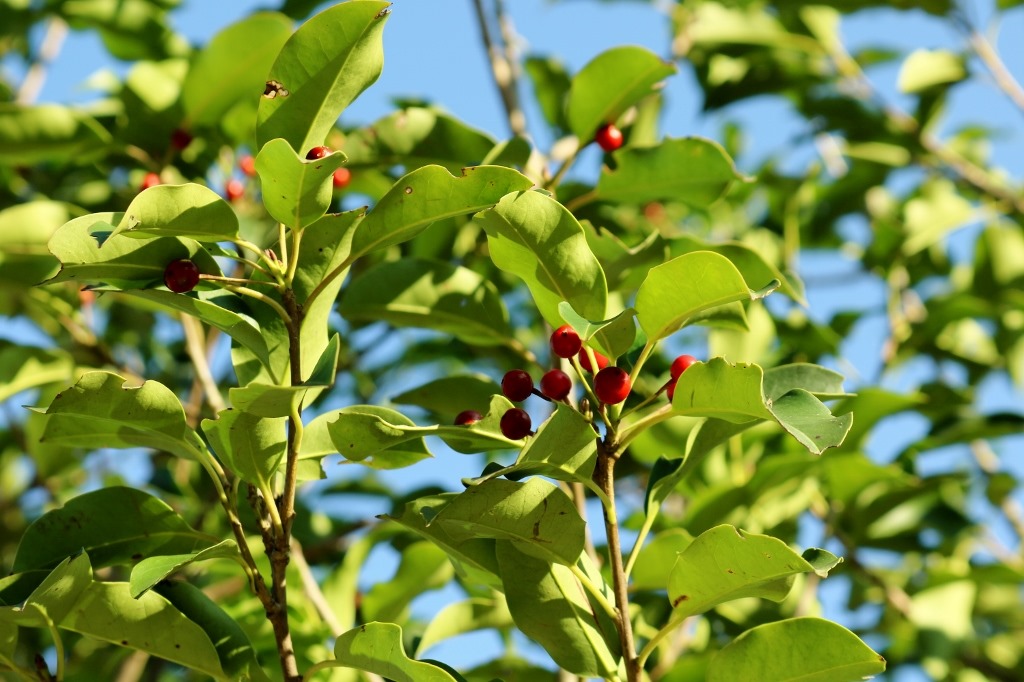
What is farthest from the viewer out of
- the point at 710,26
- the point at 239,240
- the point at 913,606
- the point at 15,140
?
the point at 710,26

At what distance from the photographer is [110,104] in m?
2.85

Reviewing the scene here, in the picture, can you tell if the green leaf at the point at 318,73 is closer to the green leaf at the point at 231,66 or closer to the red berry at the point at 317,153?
the red berry at the point at 317,153

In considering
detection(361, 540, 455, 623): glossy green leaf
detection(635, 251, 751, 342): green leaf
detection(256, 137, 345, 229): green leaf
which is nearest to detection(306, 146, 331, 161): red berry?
detection(256, 137, 345, 229): green leaf

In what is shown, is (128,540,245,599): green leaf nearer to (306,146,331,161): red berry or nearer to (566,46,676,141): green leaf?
(306,146,331,161): red berry

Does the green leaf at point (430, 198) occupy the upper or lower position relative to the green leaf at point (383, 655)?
upper

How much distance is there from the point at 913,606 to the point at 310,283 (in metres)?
2.14

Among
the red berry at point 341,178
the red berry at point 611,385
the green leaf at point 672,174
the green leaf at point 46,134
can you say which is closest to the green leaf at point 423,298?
the red berry at point 341,178

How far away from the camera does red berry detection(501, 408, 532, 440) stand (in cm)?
145

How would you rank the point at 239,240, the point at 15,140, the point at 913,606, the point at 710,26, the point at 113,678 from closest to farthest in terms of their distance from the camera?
the point at 239,240 < the point at 15,140 < the point at 113,678 < the point at 913,606 < the point at 710,26

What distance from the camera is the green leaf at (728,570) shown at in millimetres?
1326

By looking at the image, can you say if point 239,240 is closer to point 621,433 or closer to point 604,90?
point 621,433

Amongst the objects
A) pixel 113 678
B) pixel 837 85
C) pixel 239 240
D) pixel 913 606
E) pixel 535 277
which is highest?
pixel 239 240

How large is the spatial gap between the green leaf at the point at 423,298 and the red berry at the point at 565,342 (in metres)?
0.53

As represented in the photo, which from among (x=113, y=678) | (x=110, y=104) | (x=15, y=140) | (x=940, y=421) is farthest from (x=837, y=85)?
(x=113, y=678)
